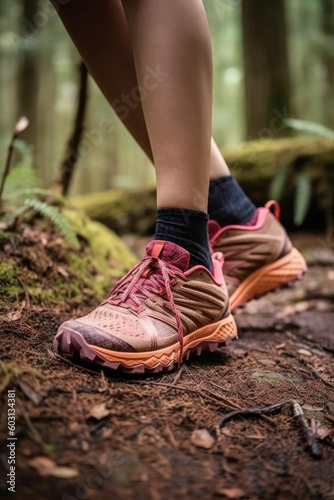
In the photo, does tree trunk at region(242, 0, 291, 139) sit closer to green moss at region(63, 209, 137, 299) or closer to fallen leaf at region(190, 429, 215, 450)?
green moss at region(63, 209, 137, 299)

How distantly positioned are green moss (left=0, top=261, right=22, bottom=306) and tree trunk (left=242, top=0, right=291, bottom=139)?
4.96m

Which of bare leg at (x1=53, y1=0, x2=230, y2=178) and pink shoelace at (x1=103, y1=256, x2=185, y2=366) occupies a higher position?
bare leg at (x1=53, y1=0, x2=230, y2=178)

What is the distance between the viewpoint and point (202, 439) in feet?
3.70

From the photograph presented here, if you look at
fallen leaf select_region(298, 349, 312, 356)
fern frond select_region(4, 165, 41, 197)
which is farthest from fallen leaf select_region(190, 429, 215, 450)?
fern frond select_region(4, 165, 41, 197)

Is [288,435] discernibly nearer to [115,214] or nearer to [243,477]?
[243,477]

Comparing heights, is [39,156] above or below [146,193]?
above

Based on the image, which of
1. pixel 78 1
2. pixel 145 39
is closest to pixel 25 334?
pixel 145 39

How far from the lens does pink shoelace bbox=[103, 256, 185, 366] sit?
155cm

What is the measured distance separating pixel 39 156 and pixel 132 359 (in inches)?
372

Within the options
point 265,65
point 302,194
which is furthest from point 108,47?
point 265,65

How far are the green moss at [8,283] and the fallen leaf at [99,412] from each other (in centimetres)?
87

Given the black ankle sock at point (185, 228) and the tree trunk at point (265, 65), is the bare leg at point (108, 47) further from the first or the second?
the tree trunk at point (265, 65)

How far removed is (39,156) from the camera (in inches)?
392

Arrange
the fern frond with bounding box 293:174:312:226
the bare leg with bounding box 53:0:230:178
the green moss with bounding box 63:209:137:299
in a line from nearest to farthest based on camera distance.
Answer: the bare leg with bounding box 53:0:230:178
the green moss with bounding box 63:209:137:299
the fern frond with bounding box 293:174:312:226
